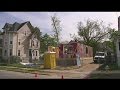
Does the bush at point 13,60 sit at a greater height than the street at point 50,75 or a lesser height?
greater

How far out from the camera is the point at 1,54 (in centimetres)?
5344

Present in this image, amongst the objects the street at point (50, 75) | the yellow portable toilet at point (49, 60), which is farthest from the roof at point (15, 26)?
the street at point (50, 75)

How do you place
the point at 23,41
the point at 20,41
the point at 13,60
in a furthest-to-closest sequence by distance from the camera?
the point at 23,41, the point at 20,41, the point at 13,60

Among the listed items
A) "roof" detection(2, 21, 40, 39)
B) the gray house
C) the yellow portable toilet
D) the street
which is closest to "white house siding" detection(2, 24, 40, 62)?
the gray house

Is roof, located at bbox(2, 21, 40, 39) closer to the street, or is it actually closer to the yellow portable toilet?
the yellow portable toilet

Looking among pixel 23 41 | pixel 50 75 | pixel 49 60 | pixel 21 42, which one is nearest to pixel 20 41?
pixel 21 42

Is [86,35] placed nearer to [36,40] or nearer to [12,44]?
[36,40]

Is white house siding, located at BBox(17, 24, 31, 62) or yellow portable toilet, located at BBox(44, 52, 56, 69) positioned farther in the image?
white house siding, located at BBox(17, 24, 31, 62)

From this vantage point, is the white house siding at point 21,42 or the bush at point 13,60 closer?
the bush at point 13,60

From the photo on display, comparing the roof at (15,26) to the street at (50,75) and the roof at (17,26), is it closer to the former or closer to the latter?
the roof at (17,26)

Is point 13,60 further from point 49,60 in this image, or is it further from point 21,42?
point 49,60
